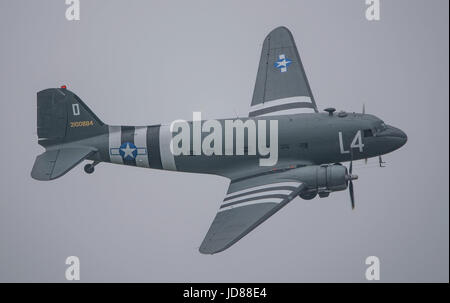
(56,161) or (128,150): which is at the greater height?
(128,150)

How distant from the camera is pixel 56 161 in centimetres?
3800

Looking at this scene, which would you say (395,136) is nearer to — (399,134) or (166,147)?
(399,134)

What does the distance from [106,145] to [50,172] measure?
316 cm

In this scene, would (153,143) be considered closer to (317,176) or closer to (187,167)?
(187,167)

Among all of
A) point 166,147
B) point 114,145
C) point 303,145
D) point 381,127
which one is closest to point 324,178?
point 303,145

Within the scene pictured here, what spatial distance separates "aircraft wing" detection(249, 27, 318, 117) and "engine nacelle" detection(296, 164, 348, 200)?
14.3 ft

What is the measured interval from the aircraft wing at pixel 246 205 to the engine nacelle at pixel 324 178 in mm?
430

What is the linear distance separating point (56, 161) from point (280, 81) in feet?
39.8

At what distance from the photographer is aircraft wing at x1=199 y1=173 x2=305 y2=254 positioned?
3222cm

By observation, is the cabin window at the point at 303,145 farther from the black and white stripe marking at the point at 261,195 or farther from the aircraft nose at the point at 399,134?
the aircraft nose at the point at 399,134

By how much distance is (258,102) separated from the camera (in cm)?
3981

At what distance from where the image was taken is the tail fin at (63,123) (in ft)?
128

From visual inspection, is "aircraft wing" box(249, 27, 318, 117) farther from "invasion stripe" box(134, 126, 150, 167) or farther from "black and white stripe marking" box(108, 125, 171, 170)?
"invasion stripe" box(134, 126, 150, 167)

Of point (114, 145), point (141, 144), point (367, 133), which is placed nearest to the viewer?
point (367, 133)
